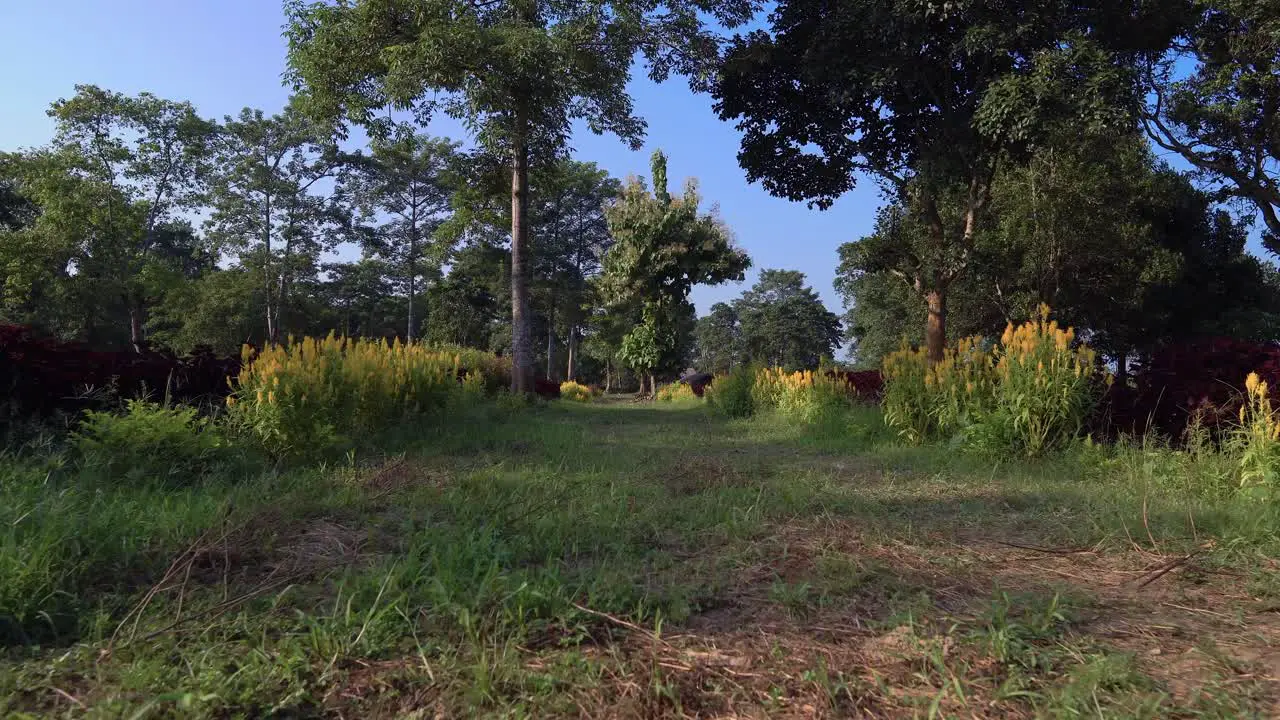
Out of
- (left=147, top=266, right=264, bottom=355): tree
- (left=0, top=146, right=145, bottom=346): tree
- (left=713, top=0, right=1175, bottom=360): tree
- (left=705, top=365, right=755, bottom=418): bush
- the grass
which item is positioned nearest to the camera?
the grass

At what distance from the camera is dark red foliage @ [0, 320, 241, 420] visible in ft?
11.8

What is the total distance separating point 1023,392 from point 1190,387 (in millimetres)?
1008

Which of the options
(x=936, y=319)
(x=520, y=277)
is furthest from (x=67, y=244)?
(x=936, y=319)

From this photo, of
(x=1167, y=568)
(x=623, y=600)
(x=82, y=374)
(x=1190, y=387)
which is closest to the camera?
(x=623, y=600)

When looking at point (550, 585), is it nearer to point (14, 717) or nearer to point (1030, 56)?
point (14, 717)

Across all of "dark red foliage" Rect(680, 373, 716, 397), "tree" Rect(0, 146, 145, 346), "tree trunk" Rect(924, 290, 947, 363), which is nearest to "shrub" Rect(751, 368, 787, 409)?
"tree trunk" Rect(924, 290, 947, 363)

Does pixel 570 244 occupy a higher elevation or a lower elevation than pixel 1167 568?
higher

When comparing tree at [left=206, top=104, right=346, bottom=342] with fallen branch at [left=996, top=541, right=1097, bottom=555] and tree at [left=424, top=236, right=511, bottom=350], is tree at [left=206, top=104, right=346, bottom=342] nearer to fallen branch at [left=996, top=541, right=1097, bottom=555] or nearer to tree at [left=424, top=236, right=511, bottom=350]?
tree at [left=424, top=236, right=511, bottom=350]

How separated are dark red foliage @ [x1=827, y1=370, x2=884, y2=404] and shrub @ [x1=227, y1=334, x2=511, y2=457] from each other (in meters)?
5.64

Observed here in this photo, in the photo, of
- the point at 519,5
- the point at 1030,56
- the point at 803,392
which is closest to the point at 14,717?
the point at 803,392

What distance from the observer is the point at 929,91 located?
8797mm

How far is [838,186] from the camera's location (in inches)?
417

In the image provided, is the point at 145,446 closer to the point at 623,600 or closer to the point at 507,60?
the point at 623,600

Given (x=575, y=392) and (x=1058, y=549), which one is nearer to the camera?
(x=1058, y=549)
